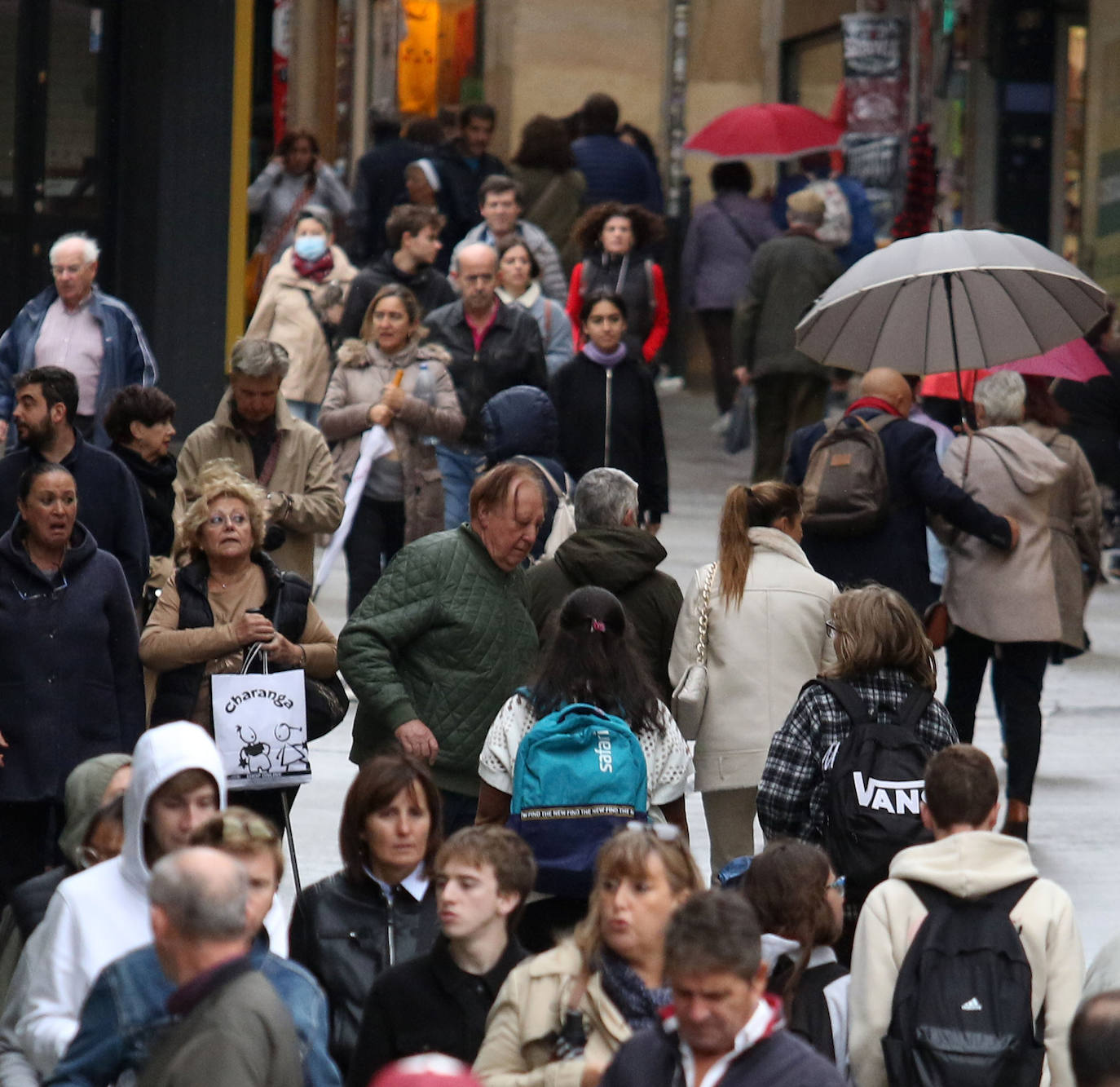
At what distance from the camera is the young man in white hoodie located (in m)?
5.55

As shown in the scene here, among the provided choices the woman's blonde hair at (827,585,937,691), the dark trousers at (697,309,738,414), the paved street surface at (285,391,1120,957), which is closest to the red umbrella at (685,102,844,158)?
the dark trousers at (697,309,738,414)

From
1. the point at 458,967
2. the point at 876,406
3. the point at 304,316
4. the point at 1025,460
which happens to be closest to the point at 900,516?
the point at 876,406

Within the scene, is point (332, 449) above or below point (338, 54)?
below

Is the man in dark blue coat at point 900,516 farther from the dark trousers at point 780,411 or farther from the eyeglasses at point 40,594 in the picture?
the dark trousers at point 780,411

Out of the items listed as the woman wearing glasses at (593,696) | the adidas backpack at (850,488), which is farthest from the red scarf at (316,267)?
the woman wearing glasses at (593,696)

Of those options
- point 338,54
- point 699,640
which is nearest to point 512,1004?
point 699,640

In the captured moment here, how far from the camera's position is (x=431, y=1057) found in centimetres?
323

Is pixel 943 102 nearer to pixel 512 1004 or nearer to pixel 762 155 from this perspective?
pixel 762 155

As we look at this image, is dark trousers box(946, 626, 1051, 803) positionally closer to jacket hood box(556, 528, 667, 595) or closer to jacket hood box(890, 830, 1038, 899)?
jacket hood box(556, 528, 667, 595)

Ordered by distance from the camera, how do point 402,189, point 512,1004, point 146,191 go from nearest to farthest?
point 512,1004, point 146,191, point 402,189

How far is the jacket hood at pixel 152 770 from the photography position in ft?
17.0

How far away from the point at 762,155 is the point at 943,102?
8.04ft

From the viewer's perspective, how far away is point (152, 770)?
17.2 feet

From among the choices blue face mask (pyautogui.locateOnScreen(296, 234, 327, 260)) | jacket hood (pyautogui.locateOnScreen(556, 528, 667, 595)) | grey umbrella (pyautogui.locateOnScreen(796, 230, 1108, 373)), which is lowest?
jacket hood (pyautogui.locateOnScreen(556, 528, 667, 595))
